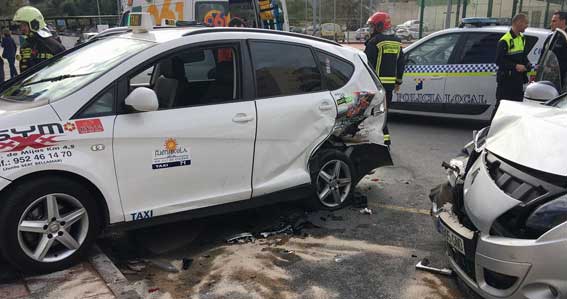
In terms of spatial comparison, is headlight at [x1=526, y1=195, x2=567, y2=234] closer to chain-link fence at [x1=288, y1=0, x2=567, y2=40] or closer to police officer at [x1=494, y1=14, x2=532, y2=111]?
police officer at [x1=494, y1=14, x2=532, y2=111]

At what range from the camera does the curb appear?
3201 millimetres

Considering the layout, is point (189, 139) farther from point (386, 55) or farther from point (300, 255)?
point (386, 55)

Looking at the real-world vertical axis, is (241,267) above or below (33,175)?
below

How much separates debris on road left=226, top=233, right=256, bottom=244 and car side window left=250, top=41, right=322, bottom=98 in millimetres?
1166

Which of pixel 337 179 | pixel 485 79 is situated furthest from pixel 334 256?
pixel 485 79

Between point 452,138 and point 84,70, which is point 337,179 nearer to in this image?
point 84,70

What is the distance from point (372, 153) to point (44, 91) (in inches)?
120

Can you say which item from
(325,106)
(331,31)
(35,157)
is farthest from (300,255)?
(331,31)

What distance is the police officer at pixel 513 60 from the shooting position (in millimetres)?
6977

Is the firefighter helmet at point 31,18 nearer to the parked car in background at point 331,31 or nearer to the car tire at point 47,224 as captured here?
the car tire at point 47,224

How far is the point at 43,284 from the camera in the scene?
3.25 m

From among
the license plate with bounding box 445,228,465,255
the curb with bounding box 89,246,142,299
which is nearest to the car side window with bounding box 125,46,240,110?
the curb with bounding box 89,246,142,299

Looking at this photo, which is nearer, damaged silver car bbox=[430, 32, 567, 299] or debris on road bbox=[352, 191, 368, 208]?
damaged silver car bbox=[430, 32, 567, 299]

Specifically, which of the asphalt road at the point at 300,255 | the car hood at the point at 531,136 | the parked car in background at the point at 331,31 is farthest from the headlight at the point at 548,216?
the parked car in background at the point at 331,31
